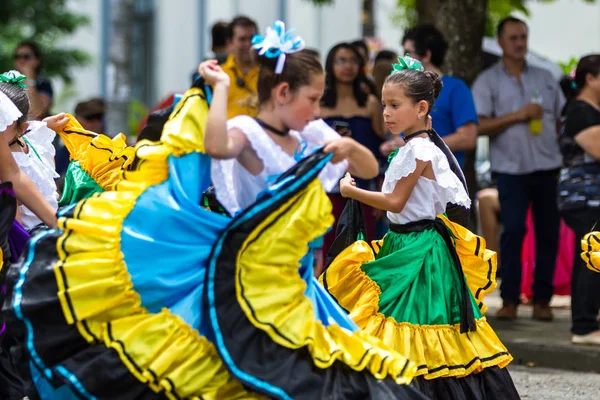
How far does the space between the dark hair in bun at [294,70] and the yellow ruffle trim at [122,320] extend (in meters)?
0.81

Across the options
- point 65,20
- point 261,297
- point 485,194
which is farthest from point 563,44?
point 261,297

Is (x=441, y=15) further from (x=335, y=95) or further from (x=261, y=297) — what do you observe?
(x=261, y=297)

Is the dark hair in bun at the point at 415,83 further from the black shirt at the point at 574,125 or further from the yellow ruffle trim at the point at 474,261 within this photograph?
the black shirt at the point at 574,125

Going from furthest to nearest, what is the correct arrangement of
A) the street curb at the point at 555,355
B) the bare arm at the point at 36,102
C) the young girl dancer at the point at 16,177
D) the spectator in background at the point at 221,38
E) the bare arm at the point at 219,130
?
the spectator in background at the point at 221,38 → the street curb at the point at 555,355 → the bare arm at the point at 36,102 → the young girl dancer at the point at 16,177 → the bare arm at the point at 219,130

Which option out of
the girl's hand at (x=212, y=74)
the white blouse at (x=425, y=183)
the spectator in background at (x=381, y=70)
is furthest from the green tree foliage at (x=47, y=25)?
the girl's hand at (x=212, y=74)

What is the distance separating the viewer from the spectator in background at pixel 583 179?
25.7ft

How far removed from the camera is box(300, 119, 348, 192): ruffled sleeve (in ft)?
15.2

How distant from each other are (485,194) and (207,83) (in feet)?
21.6

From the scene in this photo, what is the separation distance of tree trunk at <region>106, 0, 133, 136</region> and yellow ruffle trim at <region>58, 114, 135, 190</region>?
708 inches

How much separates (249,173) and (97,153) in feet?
7.22

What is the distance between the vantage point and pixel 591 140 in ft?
25.6

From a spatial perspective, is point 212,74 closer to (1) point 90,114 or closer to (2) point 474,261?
(2) point 474,261

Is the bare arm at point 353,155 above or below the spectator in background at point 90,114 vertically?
above

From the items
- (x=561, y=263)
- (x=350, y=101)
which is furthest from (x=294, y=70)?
(x=561, y=263)
